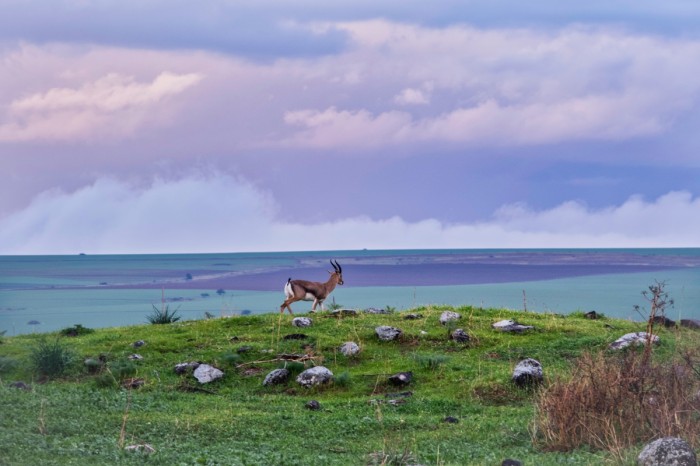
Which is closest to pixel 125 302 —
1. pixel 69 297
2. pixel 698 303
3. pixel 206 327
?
pixel 69 297

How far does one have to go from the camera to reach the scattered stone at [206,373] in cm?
2162

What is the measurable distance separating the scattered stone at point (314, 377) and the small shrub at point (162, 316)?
9996 millimetres

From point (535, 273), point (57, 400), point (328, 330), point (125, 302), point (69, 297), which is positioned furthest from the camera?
point (535, 273)

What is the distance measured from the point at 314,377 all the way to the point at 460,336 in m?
5.29

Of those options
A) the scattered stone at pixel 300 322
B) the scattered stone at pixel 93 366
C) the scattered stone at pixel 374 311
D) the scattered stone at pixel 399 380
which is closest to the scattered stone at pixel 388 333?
the scattered stone at pixel 300 322

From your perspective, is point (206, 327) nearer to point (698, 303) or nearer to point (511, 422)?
point (511, 422)

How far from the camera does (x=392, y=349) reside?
24.3 metres

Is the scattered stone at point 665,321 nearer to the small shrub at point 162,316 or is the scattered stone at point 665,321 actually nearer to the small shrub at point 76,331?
the small shrub at point 162,316

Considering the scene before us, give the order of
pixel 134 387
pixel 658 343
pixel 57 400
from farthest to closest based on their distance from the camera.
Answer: pixel 658 343 < pixel 134 387 < pixel 57 400

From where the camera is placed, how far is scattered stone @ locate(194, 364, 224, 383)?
2162 cm

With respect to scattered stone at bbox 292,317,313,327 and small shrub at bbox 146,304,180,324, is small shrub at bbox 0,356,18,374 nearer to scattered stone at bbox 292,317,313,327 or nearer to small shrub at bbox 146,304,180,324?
small shrub at bbox 146,304,180,324

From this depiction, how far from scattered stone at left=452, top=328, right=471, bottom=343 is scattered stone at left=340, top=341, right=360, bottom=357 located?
270 centimetres

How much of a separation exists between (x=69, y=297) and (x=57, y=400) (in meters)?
94.0

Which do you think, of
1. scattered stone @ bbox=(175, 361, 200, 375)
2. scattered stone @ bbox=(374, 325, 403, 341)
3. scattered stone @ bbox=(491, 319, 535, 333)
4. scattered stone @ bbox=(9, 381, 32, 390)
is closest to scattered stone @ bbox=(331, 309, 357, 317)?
scattered stone @ bbox=(374, 325, 403, 341)
